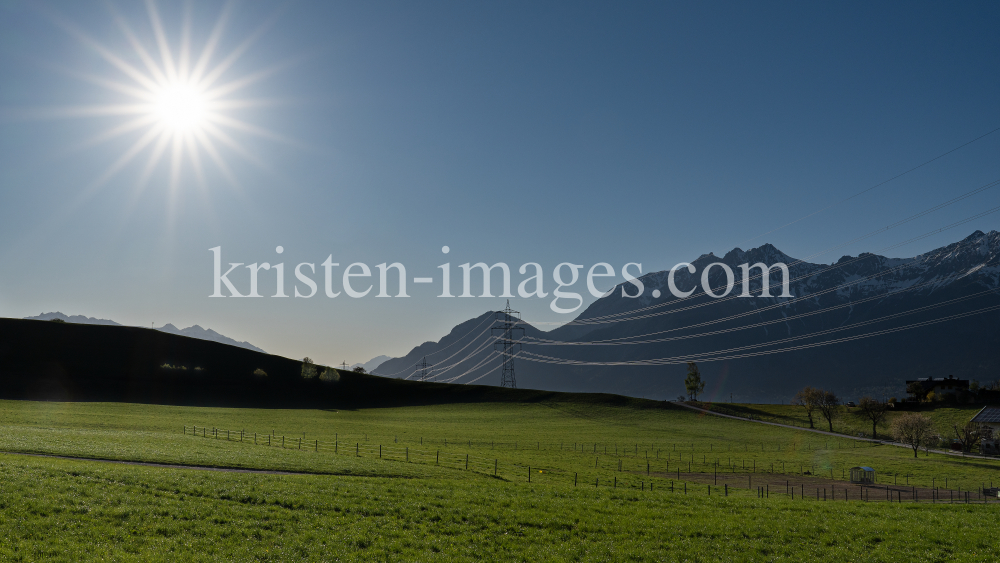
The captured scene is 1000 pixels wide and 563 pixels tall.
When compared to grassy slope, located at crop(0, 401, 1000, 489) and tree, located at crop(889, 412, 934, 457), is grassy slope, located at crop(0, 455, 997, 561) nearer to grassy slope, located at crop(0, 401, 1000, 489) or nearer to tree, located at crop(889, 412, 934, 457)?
grassy slope, located at crop(0, 401, 1000, 489)

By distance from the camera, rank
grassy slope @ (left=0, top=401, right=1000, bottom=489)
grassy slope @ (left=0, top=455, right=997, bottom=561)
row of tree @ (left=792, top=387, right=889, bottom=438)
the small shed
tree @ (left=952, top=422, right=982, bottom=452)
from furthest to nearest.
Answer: row of tree @ (left=792, top=387, right=889, bottom=438) → tree @ (left=952, top=422, right=982, bottom=452) → the small shed → grassy slope @ (left=0, top=401, right=1000, bottom=489) → grassy slope @ (left=0, top=455, right=997, bottom=561)

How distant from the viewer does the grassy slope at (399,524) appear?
68.2 ft

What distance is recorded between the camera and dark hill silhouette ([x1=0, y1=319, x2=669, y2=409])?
5177 inches

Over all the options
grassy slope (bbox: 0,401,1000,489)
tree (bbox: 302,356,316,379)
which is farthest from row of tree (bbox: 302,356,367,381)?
grassy slope (bbox: 0,401,1000,489)

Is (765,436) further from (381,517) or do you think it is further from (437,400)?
(381,517)

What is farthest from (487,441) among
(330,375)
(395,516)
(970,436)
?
(330,375)

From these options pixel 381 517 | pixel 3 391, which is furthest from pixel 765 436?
pixel 3 391

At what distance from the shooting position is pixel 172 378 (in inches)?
5768

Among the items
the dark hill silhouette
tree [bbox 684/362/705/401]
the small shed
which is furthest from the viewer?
tree [bbox 684/362/705/401]

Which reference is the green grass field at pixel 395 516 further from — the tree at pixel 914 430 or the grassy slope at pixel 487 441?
the tree at pixel 914 430

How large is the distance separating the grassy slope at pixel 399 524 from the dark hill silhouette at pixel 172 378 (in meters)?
119

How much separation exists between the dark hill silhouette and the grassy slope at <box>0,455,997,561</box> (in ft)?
391

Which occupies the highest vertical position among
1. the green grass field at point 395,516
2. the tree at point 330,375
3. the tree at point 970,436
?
the tree at point 330,375

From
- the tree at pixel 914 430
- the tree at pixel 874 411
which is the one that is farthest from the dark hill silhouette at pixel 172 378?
the tree at pixel 914 430
